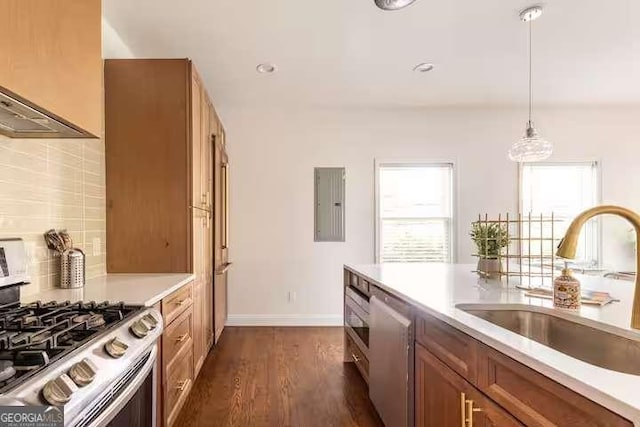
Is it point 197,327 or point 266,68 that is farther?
point 266,68

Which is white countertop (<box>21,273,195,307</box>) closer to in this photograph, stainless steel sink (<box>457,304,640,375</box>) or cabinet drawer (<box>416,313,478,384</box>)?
cabinet drawer (<box>416,313,478,384</box>)

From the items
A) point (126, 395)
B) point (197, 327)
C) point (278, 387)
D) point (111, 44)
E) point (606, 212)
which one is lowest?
point (278, 387)

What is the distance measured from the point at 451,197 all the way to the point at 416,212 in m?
0.46

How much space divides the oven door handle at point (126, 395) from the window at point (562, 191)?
4.51 m

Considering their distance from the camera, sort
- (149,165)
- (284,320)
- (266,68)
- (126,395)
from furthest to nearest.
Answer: (284,320) → (266,68) → (149,165) → (126,395)

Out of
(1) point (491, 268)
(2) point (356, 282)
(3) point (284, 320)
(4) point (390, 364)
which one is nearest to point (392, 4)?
(1) point (491, 268)

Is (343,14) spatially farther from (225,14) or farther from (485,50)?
(485,50)

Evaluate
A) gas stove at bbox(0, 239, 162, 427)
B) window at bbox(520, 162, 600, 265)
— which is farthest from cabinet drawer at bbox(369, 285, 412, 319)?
window at bbox(520, 162, 600, 265)

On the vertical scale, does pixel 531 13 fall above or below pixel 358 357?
above

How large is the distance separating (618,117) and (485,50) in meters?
2.81

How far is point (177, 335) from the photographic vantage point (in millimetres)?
2170

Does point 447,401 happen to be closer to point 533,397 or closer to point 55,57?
point 533,397

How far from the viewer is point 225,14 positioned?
2.52m

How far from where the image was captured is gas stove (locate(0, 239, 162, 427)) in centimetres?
84
